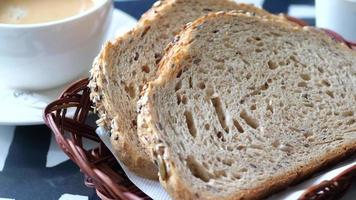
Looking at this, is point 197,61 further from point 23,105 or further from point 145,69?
point 23,105

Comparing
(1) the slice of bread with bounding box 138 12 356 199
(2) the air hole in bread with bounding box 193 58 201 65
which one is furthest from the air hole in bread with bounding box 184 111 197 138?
(2) the air hole in bread with bounding box 193 58 201 65

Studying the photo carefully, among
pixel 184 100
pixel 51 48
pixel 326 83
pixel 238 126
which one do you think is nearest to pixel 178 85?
pixel 184 100

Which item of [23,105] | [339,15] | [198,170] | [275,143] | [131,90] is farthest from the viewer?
[339,15]

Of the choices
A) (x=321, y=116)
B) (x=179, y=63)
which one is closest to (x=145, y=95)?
(x=179, y=63)

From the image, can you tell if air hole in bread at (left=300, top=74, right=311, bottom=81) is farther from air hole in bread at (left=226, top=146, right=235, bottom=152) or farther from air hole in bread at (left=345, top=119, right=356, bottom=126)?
air hole in bread at (left=226, top=146, right=235, bottom=152)

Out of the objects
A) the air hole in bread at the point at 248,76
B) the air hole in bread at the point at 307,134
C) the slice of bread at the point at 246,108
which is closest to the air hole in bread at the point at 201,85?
the slice of bread at the point at 246,108

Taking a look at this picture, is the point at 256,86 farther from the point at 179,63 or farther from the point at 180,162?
the point at 180,162

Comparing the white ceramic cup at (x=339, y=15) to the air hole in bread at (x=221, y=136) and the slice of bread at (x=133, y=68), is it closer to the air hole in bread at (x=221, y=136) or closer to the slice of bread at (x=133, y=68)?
the slice of bread at (x=133, y=68)
